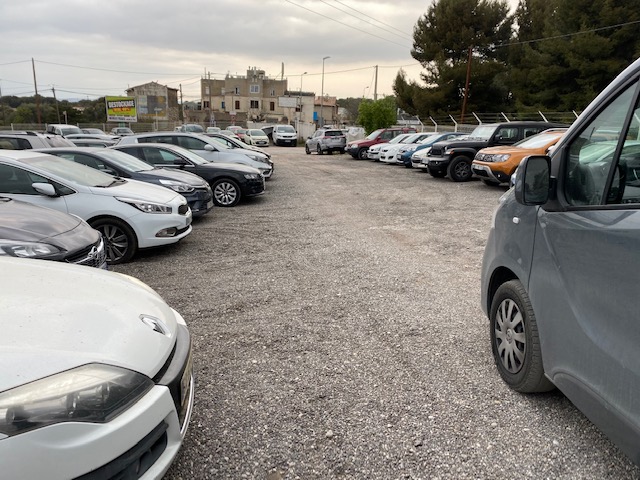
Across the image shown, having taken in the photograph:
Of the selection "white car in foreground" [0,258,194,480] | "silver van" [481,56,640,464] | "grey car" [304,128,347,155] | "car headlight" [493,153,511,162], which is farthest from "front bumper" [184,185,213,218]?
"grey car" [304,128,347,155]

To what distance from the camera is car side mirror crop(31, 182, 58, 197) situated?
5.78m

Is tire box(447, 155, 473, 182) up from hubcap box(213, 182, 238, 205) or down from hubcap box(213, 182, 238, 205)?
up

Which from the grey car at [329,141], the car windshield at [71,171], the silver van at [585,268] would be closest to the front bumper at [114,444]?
the silver van at [585,268]

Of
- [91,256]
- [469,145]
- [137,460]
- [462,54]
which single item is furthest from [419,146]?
[462,54]

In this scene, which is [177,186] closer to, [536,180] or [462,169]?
[536,180]

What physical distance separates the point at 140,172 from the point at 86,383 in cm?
712

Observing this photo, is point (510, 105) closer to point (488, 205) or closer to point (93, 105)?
point (488, 205)

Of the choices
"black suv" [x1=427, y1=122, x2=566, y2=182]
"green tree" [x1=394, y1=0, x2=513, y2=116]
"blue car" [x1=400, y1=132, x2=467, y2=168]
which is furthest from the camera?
"green tree" [x1=394, y1=0, x2=513, y2=116]

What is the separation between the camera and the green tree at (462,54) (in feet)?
122

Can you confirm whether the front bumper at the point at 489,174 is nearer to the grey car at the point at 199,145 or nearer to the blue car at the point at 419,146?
the grey car at the point at 199,145

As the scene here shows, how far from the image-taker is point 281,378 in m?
3.31

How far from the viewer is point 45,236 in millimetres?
4195

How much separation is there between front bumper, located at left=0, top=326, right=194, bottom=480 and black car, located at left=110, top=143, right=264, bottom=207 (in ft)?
28.9

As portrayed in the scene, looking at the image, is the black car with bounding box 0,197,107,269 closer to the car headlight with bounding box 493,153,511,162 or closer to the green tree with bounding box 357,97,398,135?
the car headlight with bounding box 493,153,511,162
